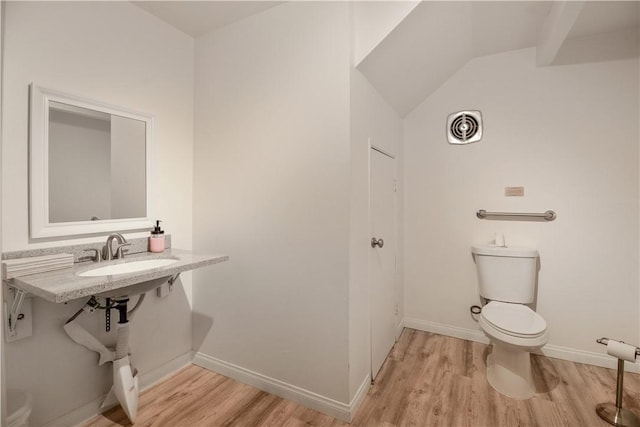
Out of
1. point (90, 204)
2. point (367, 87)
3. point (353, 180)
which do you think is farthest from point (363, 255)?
point (90, 204)

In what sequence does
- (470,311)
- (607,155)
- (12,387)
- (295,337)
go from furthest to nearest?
1. (470,311)
2. (607,155)
3. (295,337)
4. (12,387)

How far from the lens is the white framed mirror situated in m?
1.51

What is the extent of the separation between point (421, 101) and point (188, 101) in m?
1.92

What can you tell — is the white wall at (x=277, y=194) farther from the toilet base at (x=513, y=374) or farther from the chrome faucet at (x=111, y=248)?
the toilet base at (x=513, y=374)

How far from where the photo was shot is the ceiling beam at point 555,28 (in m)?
1.64

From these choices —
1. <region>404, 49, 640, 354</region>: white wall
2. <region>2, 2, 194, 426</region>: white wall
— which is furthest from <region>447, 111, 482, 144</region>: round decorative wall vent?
<region>2, 2, 194, 426</region>: white wall

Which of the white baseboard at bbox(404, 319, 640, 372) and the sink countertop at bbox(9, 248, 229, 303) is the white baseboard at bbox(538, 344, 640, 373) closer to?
the white baseboard at bbox(404, 319, 640, 372)

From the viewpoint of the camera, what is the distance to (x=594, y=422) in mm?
1652

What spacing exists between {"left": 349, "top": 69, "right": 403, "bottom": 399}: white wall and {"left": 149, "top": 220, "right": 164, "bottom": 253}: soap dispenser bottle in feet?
4.00

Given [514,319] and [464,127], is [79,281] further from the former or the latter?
[464,127]

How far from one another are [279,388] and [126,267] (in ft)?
3.77

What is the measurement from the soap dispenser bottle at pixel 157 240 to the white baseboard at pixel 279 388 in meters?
0.86

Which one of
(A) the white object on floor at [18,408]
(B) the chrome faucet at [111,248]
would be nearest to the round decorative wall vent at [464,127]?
(B) the chrome faucet at [111,248]

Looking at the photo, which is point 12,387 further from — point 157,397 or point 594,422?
point 594,422
